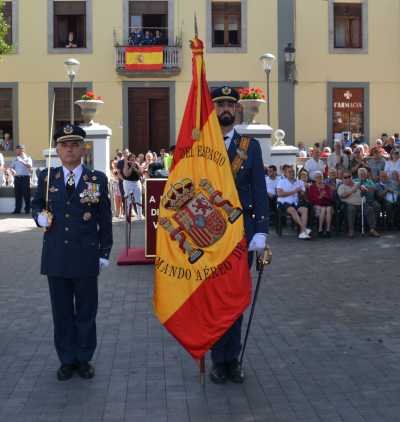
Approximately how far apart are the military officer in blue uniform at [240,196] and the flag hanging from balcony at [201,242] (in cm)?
22

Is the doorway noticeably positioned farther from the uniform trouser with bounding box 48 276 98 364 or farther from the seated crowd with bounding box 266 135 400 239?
the uniform trouser with bounding box 48 276 98 364

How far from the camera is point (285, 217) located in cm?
1616

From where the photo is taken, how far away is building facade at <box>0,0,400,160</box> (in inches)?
1233

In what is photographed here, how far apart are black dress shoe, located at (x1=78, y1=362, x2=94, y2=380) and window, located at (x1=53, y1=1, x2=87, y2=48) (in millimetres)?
26817

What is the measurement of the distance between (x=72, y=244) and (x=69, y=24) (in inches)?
1063

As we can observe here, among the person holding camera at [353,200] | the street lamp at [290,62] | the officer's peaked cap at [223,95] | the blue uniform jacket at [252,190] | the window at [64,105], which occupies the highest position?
the street lamp at [290,62]

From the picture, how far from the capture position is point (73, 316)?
20.2 ft

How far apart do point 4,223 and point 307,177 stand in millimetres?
7285

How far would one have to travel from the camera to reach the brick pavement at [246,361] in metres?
5.39

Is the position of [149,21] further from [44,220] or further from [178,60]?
[44,220]

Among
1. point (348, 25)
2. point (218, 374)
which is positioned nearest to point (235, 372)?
point (218, 374)

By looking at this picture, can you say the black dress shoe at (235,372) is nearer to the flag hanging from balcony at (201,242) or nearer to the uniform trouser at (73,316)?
the flag hanging from balcony at (201,242)

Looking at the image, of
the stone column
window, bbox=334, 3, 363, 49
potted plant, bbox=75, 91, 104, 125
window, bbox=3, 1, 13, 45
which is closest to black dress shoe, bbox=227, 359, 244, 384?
the stone column

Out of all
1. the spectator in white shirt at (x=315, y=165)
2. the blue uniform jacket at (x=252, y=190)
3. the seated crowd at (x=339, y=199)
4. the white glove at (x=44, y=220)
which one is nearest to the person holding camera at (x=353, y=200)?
the seated crowd at (x=339, y=199)
